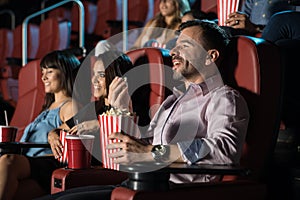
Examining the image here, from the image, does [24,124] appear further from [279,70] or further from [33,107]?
[279,70]

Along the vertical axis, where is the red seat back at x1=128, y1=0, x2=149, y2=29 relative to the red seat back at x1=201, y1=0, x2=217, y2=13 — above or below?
above

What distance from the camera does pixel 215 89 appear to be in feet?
3.27

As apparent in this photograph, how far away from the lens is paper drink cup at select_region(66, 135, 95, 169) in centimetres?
102

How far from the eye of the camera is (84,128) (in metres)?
1.20

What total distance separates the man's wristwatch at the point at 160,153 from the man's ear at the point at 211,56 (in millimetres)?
199

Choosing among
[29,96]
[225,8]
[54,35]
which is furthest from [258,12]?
[54,35]

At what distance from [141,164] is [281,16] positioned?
607mm

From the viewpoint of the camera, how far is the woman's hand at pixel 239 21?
125 centimetres

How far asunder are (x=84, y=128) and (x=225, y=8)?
44 centimetres

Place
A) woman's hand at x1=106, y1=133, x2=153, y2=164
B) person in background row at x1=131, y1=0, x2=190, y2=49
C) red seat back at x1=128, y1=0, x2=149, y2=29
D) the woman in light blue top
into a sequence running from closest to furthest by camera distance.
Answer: woman's hand at x1=106, y1=133, x2=153, y2=164 → the woman in light blue top → person in background row at x1=131, y1=0, x2=190, y2=49 → red seat back at x1=128, y1=0, x2=149, y2=29

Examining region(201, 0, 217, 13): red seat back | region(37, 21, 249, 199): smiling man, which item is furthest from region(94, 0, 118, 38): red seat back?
region(37, 21, 249, 199): smiling man

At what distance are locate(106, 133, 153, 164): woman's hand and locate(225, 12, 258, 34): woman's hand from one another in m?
0.48

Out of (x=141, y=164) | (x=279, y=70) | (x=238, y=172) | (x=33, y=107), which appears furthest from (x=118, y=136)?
(x=33, y=107)

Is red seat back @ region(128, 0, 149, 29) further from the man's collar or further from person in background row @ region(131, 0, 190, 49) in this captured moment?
the man's collar
